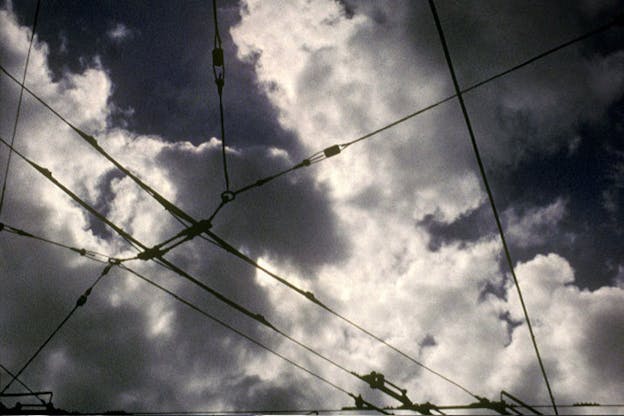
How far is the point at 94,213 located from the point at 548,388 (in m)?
8.80

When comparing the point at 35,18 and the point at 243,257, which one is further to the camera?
the point at 35,18

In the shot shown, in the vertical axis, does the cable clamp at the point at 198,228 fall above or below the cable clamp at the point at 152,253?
above

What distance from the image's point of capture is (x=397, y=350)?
8859mm

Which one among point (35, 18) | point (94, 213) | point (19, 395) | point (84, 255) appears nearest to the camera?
point (94, 213)

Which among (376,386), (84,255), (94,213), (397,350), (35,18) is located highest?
(35,18)

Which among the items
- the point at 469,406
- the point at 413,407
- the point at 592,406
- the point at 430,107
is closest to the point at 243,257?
the point at 430,107

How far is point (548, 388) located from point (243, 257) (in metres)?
6.48

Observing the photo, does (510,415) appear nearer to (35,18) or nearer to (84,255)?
(84,255)

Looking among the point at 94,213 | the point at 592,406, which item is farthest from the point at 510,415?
the point at 94,213

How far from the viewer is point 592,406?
33.3 feet

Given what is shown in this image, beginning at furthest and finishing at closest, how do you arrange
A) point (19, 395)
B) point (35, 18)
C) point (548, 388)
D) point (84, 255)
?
1. point (19, 395)
2. point (84, 255)
3. point (548, 388)
4. point (35, 18)

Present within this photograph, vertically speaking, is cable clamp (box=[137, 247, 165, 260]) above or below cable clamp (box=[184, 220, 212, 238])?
below

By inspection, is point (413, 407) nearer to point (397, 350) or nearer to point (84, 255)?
point (397, 350)

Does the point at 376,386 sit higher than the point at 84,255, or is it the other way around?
the point at 84,255
